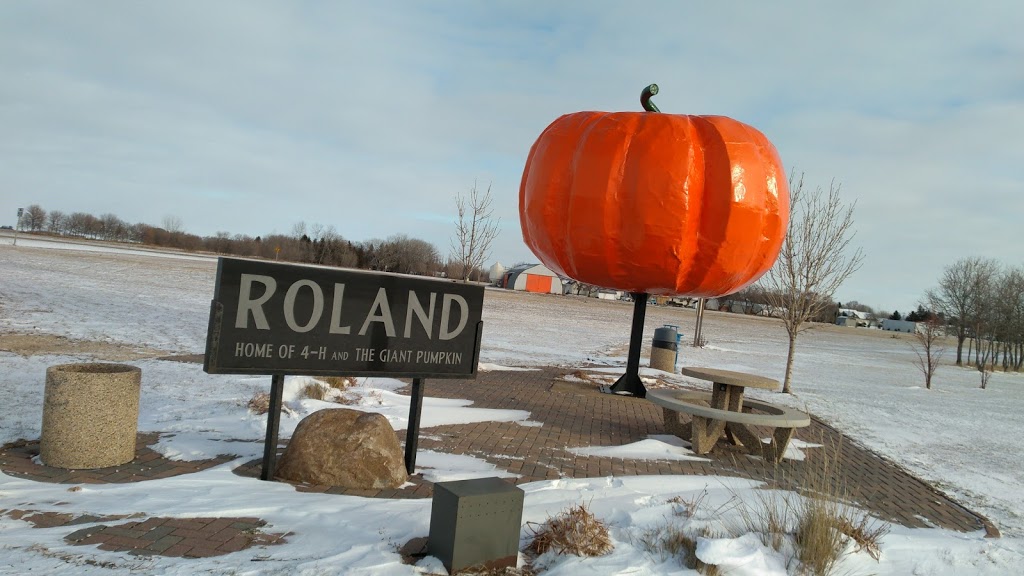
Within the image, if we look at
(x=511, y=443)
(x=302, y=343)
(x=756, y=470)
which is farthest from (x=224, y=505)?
(x=756, y=470)

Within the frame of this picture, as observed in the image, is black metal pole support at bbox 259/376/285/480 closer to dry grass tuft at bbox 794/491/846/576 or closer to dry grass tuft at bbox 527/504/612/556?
dry grass tuft at bbox 527/504/612/556

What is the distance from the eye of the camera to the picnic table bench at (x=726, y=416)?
704 centimetres

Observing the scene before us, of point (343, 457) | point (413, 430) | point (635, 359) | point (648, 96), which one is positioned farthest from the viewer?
point (635, 359)

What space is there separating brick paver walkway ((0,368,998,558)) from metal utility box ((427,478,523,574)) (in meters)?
1.00

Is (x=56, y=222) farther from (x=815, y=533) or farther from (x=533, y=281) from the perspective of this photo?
(x=815, y=533)

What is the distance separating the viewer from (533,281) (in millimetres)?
86750

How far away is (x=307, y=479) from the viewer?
5082 millimetres

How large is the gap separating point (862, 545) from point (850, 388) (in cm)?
1359

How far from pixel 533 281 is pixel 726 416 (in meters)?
79.8

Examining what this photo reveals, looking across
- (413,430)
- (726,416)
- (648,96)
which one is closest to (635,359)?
(726,416)

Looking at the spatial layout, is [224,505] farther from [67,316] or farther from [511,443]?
[67,316]

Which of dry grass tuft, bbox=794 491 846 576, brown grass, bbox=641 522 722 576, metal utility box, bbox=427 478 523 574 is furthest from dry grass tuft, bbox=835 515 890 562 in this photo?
metal utility box, bbox=427 478 523 574

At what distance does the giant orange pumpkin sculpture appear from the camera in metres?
7.51

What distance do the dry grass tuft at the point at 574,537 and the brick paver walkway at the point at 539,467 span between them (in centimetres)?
133
